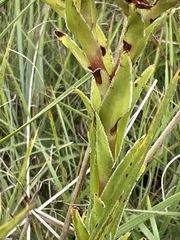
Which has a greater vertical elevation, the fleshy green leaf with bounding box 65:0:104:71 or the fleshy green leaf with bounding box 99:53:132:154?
the fleshy green leaf with bounding box 65:0:104:71

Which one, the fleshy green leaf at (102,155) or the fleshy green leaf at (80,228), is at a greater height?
the fleshy green leaf at (102,155)

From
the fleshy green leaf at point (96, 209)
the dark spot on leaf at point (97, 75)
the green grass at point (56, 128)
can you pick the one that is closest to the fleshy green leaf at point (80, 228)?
the fleshy green leaf at point (96, 209)

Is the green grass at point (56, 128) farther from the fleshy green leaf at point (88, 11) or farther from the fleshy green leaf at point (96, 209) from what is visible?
the fleshy green leaf at point (88, 11)

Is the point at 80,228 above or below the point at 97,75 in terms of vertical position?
below

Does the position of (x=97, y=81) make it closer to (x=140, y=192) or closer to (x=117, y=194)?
(x=117, y=194)

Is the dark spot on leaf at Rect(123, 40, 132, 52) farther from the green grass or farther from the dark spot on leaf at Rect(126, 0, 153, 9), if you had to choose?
the green grass

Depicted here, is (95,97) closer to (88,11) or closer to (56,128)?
(88,11)

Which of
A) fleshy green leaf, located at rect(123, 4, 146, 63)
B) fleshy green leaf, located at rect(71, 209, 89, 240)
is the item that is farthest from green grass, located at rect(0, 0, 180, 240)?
fleshy green leaf, located at rect(123, 4, 146, 63)

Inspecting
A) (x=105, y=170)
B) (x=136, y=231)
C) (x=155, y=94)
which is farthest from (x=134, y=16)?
(x=155, y=94)

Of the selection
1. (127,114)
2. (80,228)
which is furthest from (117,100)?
(80,228)
